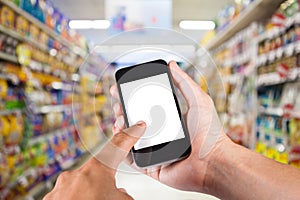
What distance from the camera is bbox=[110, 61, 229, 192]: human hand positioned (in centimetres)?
73

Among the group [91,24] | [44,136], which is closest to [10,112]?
[44,136]

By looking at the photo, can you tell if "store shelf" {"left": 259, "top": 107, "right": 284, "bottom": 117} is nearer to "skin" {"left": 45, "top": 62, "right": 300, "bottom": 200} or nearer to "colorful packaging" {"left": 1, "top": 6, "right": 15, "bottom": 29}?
"skin" {"left": 45, "top": 62, "right": 300, "bottom": 200}

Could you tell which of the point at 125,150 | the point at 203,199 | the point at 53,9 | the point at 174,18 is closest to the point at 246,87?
the point at 203,199

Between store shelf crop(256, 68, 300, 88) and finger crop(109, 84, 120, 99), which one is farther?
store shelf crop(256, 68, 300, 88)

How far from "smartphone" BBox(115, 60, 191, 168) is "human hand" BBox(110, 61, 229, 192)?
0.03 meters

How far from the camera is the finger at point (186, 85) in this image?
0.71 meters

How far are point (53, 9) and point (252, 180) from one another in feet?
14.6

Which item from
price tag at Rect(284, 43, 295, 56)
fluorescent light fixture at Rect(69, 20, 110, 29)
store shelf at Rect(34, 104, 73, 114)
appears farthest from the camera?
fluorescent light fixture at Rect(69, 20, 110, 29)

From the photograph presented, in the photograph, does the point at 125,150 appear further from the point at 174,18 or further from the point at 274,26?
the point at 174,18

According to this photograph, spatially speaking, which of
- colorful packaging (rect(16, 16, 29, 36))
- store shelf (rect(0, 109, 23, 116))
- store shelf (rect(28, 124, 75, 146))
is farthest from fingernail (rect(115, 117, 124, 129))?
store shelf (rect(28, 124, 75, 146))

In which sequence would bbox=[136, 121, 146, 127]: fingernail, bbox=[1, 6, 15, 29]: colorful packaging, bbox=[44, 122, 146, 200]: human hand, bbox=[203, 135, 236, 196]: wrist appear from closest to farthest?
bbox=[44, 122, 146, 200]: human hand → bbox=[136, 121, 146, 127]: fingernail → bbox=[203, 135, 236, 196]: wrist → bbox=[1, 6, 15, 29]: colorful packaging

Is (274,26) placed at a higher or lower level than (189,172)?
higher

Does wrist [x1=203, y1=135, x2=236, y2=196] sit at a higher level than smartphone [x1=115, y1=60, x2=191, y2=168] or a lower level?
lower

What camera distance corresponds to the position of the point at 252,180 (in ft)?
2.48
